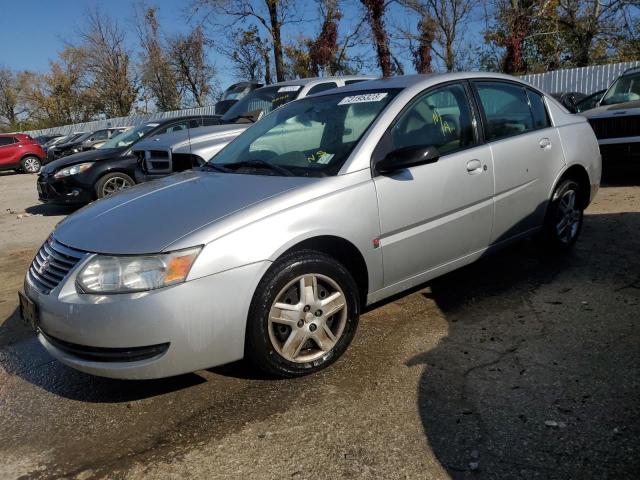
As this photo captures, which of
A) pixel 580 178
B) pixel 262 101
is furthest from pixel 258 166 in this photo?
pixel 262 101

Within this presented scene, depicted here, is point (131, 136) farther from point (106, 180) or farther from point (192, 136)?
point (192, 136)

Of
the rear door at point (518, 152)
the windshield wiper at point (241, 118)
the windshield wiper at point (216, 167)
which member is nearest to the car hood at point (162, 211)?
the windshield wiper at point (216, 167)

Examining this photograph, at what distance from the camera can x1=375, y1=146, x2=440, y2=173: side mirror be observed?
3240 mm

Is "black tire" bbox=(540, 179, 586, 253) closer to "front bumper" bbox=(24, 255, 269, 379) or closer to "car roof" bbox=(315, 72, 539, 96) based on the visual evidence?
"car roof" bbox=(315, 72, 539, 96)

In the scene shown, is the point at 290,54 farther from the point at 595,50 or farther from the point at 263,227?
the point at 263,227

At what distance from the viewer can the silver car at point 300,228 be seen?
2.65 metres

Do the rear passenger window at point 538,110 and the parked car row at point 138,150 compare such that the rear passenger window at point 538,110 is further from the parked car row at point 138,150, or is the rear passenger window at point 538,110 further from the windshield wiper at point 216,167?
the parked car row at point 138,150

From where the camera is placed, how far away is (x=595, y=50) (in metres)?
24.8

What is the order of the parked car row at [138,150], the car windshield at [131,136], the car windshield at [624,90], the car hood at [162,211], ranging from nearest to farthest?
the car hood at [162,211], the parked car row at [138,150], the car windshield at [624,90], the car windshield at [131,136]

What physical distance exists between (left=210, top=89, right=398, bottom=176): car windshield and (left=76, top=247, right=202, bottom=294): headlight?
1.03 m

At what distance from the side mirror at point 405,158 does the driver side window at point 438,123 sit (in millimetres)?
180

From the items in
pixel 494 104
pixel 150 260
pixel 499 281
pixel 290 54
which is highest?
pixel 290 54

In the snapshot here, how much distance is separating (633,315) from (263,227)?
99.8 inches

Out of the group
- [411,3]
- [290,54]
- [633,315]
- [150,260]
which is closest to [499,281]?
[633,315]
